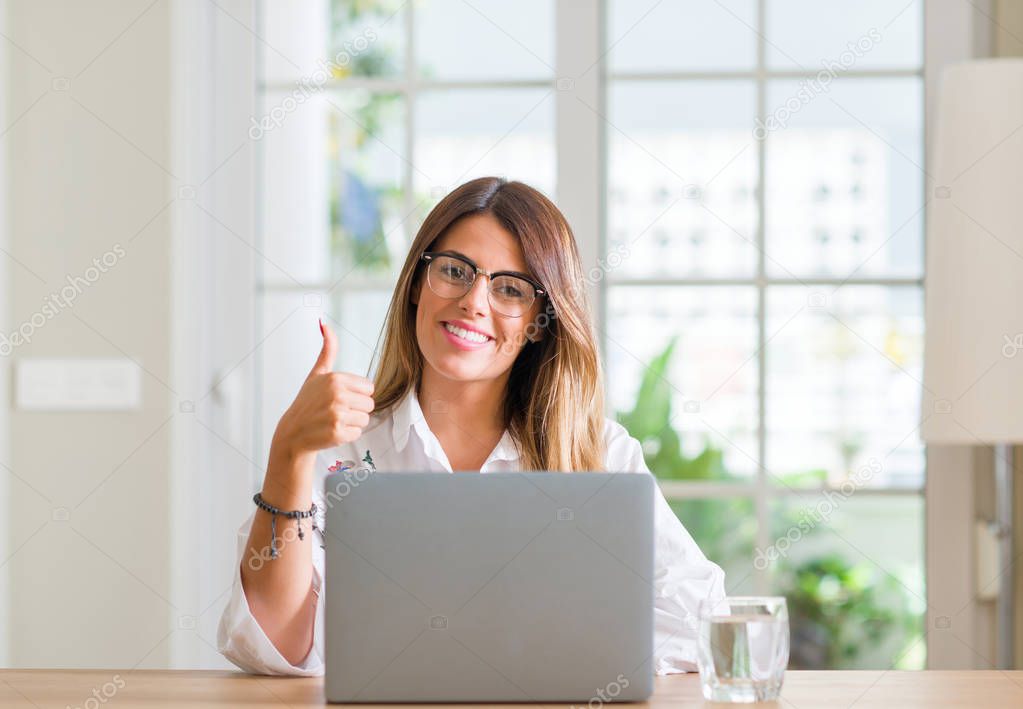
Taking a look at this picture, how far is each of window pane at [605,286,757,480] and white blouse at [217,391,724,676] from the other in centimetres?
87

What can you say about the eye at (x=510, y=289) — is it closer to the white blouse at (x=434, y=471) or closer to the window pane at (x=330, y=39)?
the white blouse at (x=434, y=471)

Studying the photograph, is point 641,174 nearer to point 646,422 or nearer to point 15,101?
point 646,422

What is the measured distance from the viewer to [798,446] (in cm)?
264

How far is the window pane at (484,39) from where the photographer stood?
261cm

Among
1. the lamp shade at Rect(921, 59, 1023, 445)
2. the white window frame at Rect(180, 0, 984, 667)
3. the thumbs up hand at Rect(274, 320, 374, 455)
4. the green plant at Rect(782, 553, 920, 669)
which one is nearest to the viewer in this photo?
the thumbs up hand at Rect(274, 320, 374, 455)

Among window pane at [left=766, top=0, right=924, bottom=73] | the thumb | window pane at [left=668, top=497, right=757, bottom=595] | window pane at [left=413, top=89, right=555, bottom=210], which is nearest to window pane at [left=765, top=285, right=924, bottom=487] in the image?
window pane at [left=668, top=497, right=757, bottom=595]

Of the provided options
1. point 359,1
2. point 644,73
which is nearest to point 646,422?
point 644,73

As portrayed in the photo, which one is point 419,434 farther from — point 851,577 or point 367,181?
point 851,577

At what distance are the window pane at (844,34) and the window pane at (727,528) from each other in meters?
1.02

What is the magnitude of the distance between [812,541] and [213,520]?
1.49m

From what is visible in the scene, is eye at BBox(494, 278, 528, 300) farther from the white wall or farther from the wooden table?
the white wall

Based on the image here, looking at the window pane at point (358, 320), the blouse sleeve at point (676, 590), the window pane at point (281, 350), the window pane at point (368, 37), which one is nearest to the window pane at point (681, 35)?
the window pane at point (368, 37)

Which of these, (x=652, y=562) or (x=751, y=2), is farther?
(x=751, y=2)

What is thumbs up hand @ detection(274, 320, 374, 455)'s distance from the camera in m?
1.11
